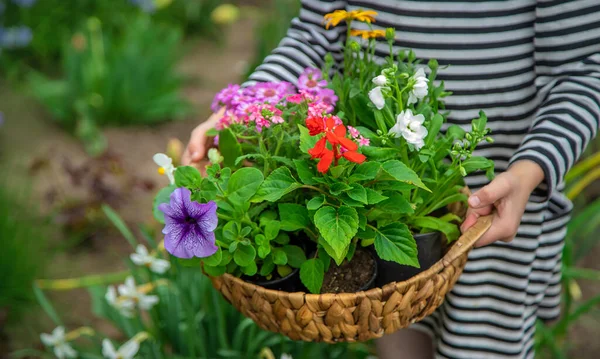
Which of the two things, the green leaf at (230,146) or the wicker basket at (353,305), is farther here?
the green leaf at (230,146)

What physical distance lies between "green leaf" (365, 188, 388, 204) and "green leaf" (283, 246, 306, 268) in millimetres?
141

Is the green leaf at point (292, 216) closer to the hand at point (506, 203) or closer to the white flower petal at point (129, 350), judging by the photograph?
the hand at point (506, 203)

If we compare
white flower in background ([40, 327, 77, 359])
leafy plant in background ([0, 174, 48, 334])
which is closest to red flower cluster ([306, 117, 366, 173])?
white flower in background ([40, 327, 77, 359])

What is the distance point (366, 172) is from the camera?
86cm

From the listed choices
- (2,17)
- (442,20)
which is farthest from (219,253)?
(2,17)

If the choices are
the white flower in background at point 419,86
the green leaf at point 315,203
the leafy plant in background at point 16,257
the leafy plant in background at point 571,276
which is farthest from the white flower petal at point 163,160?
the leafy plant in background at point 16,257

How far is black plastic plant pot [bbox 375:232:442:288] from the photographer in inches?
37.4

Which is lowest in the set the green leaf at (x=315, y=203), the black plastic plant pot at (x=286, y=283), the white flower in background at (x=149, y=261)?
the white flower in background at (x=149, y=261)

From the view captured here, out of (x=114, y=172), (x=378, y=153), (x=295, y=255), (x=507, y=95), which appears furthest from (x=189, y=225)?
(x=114, y=172)

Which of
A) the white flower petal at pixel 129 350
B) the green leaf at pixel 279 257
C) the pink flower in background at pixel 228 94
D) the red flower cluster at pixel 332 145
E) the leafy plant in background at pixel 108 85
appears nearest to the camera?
the red flower cluster at pixel 332 145

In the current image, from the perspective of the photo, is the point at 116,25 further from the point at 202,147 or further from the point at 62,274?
the point at 202,147

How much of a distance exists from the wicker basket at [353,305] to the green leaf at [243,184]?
12cm

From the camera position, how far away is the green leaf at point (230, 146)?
955 millimetres

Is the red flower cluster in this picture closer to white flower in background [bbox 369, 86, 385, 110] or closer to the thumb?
white flower in background [bbox 369, 86, 385, 110]
